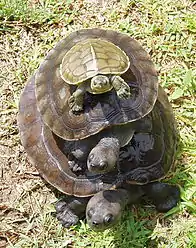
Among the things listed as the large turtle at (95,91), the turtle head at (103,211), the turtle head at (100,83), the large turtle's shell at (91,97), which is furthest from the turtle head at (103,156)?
the turtle head at (100,83)

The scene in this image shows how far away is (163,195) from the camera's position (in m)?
4.13

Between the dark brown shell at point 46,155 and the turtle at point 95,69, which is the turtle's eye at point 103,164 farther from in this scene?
the dark brown shell at point 46,155

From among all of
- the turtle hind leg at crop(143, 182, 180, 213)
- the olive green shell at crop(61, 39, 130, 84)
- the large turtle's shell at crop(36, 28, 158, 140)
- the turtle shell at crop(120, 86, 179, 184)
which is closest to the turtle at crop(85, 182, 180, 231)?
the turtle hind leg at crop(143, 182, 180, 213)

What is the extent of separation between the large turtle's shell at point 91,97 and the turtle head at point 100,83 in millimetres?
204

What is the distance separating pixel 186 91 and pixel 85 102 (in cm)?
123

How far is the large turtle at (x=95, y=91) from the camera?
3.57 m

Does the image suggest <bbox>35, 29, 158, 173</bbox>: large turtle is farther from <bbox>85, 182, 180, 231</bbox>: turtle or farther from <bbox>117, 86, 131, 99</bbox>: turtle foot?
<bbox>85, 182, 180, 231</bbox>: turtle

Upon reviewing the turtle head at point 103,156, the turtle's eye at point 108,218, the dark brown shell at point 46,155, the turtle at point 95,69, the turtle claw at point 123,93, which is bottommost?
the dark brown shell at point 46,155

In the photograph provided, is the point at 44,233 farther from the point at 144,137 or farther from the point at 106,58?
the point at 106,58

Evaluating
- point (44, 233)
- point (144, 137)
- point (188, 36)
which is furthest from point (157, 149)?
point (188, 36)

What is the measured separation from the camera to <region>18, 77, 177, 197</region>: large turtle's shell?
Result: 4.00 m

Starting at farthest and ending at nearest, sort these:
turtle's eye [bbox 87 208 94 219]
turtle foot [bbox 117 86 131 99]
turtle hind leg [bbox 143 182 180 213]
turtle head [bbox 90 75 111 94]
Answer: turtle hind leg [bbox 143 182 180 213]
turtle's eye [bbox 87 208 94 219]
turtle foot [bbox 117 86 131 99]
turtle head [bbox 90 75 111 94]

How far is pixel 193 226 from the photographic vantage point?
4.11m

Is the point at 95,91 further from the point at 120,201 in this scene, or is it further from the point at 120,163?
the point at 120,201
